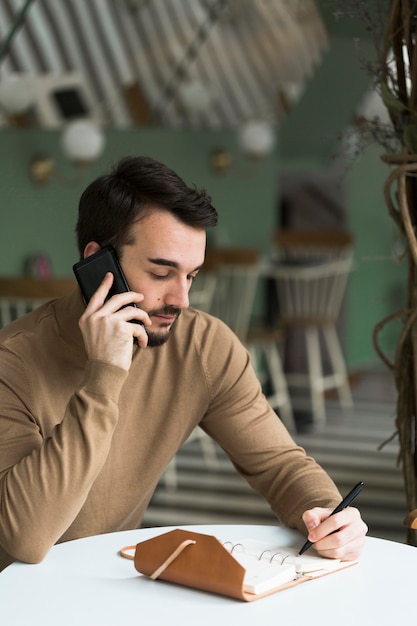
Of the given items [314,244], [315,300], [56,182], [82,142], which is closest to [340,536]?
[82,142]

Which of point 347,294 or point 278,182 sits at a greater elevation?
point 278,182

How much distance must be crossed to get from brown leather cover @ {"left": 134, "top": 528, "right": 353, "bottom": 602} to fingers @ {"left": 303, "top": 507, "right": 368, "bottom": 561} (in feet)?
0.29

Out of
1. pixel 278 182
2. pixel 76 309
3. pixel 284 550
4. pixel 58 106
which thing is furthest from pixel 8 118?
pixel 278 182

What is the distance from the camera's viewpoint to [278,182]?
875 cm

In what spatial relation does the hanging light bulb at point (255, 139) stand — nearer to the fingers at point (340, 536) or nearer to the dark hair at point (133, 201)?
the dark hair at point (133, 201)

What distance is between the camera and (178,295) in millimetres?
1779

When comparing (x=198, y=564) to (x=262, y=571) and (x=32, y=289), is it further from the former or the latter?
(x=32, y=289)

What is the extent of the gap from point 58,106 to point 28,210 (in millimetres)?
536

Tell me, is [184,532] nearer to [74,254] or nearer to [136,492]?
[136,492]

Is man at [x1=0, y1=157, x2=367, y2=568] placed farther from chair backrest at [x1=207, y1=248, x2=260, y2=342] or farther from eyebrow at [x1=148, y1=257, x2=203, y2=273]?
chair backrest at [x1=207, y1=248, x2=260, y2=342]

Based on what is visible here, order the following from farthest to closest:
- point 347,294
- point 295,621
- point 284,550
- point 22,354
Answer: point 347,294 < point 22,354 < point 284,550 < point 295,621

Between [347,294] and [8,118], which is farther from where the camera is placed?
[347,294]

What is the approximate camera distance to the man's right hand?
168 centimetres

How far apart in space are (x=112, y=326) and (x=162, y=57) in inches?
164
